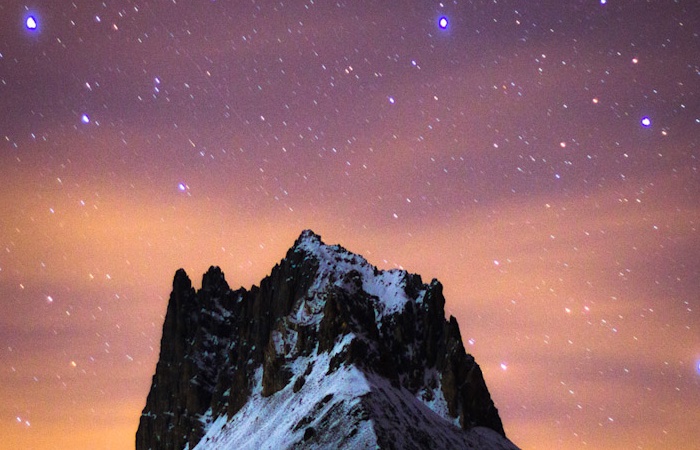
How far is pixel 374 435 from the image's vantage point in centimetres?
16950

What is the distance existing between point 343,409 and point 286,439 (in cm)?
1664

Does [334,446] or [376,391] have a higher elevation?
[376,391]

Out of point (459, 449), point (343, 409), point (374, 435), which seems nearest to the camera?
point (374, 435)

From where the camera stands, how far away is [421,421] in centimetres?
19600

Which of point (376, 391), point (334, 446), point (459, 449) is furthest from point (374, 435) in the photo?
point (459, 449)

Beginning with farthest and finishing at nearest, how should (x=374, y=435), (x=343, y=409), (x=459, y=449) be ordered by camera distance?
1. (x=459, y=449)
2. (x=343, y=409)
3. (x=374, y=435)

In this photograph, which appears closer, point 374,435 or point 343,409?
point 374,435

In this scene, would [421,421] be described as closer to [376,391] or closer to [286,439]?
[376,391]

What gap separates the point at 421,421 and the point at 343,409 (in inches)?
833

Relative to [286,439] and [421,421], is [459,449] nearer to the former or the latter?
[421,421]

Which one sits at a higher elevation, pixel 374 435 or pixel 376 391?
pixel 376 391

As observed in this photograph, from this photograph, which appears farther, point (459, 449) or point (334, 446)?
point (459, 449)

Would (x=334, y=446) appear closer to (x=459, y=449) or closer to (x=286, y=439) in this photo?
(x=286, y=439)

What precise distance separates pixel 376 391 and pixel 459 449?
77.1ft
